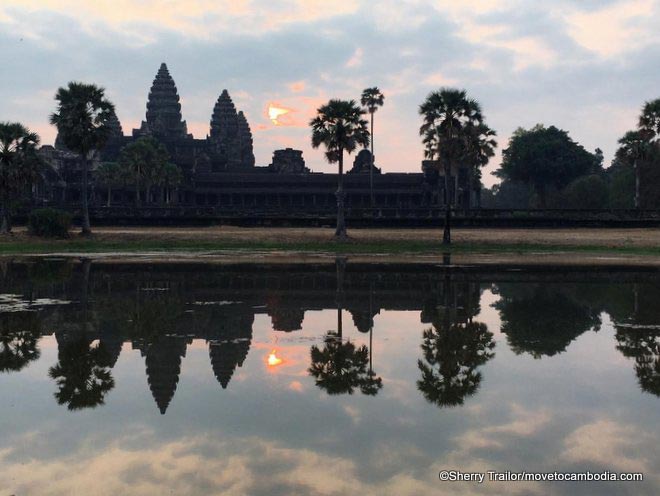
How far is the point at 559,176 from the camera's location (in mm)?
119812

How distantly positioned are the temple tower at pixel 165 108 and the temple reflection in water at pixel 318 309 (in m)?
115

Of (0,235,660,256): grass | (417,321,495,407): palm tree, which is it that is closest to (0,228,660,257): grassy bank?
(0,235,660,256): grass

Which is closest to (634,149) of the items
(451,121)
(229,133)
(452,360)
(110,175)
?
(451,121)

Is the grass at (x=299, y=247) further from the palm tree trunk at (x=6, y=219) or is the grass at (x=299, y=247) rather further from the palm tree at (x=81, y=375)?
the palm tree at (x=81, y=375)

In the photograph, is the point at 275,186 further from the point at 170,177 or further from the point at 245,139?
the point at 245,139

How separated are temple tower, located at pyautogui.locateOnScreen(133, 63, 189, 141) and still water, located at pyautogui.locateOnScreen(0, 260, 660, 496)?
126m

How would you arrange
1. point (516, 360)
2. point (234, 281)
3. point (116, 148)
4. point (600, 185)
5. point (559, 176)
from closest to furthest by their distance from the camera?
point (516, 360) → point (234, 281) → point (600, 185) → point (559, 176) → point (116, 148)

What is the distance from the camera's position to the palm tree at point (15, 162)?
54.2 meters

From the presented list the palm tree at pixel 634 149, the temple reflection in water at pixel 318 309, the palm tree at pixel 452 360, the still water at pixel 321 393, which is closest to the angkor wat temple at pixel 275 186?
the palm tree at pixel 634 149

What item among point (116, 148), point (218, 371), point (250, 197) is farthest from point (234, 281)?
point (116, 148)

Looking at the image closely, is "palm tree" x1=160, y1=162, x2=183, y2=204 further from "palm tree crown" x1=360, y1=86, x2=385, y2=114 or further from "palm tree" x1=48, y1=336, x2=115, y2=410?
"palm tree" x1=48, y1=336, x2=115, y2=410

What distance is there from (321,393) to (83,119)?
169 feet

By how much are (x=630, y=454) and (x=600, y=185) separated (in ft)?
316

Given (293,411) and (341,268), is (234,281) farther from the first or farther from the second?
(293,411)
